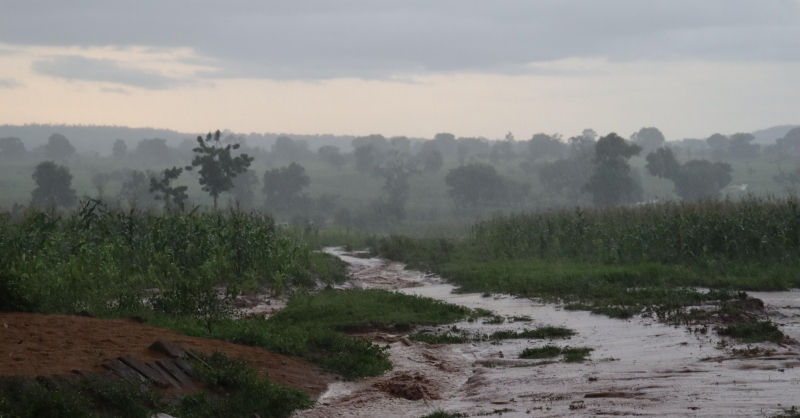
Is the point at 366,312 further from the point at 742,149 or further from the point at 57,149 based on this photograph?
the point at 57,149

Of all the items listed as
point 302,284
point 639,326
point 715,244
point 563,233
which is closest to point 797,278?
point 715,244

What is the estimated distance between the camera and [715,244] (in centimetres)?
2016

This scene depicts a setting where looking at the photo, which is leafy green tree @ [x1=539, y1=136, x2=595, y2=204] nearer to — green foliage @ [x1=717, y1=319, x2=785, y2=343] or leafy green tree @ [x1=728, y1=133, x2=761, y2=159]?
leafy green tree @ [x1=728, y1=133, x2=761, y2=159]

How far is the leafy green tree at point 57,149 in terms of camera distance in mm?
111562

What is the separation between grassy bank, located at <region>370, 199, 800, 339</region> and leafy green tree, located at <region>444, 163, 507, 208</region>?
46.0 m

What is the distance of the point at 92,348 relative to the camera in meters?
7.97

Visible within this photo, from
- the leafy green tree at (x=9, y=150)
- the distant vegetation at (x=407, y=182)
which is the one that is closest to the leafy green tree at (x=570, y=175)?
the distant vegetation at (x=407, y=182)

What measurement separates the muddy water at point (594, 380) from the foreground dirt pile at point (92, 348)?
602 millimetres

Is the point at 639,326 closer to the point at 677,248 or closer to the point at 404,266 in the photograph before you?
the point at 677,248

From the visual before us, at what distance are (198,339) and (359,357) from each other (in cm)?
208

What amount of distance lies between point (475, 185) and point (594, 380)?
65.0 m

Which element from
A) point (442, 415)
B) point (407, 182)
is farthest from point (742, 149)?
point (442, 415)

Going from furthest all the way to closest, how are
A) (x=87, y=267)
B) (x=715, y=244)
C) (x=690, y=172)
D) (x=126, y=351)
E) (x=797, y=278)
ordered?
(x=690, y=172), (x=715, y=244), (x=797, y=278), (x=87, y=267), (x=126, y=351)

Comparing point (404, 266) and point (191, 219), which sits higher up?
point (191, 219)
